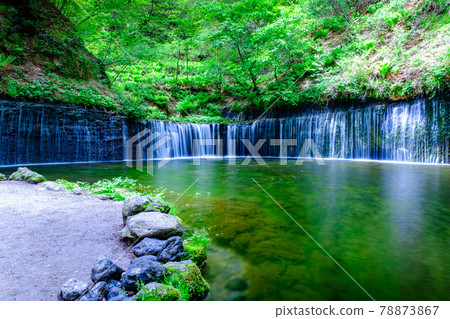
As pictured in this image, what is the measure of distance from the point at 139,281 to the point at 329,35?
19.0 metres

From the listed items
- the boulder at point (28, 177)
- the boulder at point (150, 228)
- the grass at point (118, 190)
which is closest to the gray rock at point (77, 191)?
the grass at point (118, 190)

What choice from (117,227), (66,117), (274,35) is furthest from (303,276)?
(274,35)

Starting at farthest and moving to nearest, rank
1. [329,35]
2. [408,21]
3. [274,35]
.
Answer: [329,35], [274,35], [408,21]

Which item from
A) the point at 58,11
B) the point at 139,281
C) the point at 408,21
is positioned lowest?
the point at 139,281

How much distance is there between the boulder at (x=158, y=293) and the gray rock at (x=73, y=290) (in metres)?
0.38

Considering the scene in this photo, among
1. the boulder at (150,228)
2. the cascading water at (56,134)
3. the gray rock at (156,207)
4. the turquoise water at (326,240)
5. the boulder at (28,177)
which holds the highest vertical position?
the cascading water at (56,134)

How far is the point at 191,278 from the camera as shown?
6.40 feet

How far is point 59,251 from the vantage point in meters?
2.33

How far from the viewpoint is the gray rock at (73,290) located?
1653 mm

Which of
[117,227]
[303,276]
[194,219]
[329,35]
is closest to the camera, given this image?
[303,276]

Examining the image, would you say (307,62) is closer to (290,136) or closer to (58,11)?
(290,136)

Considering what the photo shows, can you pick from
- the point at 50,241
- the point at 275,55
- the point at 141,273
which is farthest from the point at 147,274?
the point at 275,55

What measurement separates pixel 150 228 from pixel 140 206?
1.90 ft

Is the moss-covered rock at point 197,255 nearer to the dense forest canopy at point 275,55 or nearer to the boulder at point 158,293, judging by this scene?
the boulder at point 158,293
